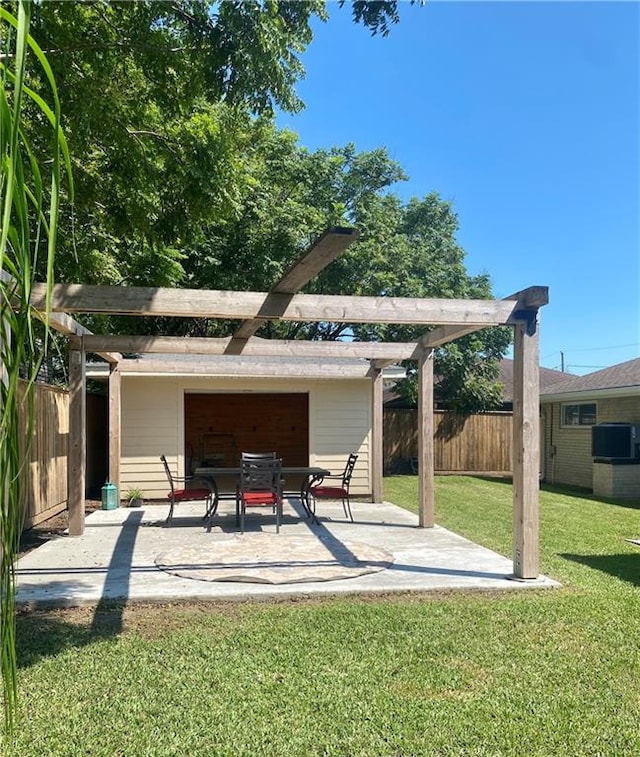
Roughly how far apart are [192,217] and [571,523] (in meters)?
6.86

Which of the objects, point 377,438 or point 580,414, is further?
point 580,414

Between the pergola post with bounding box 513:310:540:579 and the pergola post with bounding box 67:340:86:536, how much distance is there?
5.10 m

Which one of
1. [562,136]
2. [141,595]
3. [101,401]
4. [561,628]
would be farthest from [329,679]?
[562,136]

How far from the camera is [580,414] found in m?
15.6

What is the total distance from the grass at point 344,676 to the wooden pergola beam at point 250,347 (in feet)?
12.3

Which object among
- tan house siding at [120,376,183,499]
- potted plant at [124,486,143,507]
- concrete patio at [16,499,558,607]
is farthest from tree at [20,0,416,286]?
potted plant at [124,486,143,507]

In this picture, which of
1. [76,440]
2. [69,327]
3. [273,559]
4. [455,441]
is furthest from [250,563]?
[455,441]

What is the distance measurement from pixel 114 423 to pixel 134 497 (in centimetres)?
154

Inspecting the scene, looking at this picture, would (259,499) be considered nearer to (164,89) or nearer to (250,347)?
(250,347)

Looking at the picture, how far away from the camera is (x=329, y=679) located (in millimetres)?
3547

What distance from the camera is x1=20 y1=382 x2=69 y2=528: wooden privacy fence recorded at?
8289 millimetres

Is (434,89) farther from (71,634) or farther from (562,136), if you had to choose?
(71,634)

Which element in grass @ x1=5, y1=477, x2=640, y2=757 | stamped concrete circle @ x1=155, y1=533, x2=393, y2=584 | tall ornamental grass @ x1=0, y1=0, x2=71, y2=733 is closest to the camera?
tall ornamental grass @ x1=0, y1=0, x2=71, y2=733

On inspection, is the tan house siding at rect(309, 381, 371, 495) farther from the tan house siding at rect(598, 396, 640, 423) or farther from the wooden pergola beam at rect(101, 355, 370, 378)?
the tan house siding at rect(598, 396, 640, 423)
